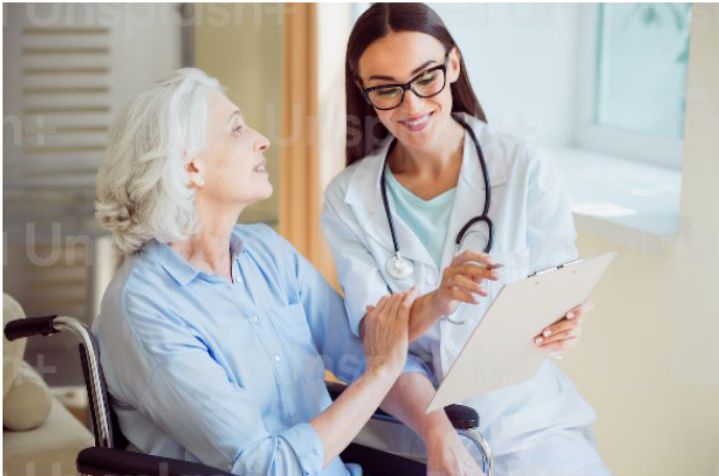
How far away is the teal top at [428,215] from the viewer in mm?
2051

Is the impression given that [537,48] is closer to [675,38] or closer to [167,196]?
[675,38]

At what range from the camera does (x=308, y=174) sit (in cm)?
359

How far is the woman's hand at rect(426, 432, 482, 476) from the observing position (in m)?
1.84

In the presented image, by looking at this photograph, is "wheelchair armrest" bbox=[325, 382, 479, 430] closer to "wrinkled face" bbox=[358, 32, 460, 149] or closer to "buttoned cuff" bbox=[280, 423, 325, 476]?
"buttoned cuff" bbox=[280, 423, 325, 476]

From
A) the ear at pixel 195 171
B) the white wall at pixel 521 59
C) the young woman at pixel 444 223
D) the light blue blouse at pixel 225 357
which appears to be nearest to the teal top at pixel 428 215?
the young woman at pixel 444 223

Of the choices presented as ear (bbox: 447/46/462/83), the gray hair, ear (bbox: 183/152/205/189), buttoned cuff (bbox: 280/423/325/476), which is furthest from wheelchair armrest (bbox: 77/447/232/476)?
ear (bbox: 447/46/462/83)

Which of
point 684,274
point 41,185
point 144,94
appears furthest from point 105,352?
point 41,185

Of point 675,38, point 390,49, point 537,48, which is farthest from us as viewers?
point 537,48

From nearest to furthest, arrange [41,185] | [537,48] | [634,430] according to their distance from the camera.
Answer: [634,430] → [537,48] → [41,185]

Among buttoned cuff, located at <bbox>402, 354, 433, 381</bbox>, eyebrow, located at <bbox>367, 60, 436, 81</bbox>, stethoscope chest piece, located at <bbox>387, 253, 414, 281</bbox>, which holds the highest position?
eyebrow, located at <bbox>367, 60, 436, 81</bbox>

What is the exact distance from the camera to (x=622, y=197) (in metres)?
2.79

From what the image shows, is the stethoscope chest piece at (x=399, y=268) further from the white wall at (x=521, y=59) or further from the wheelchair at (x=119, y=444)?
the white wall at (x=521, y=59)

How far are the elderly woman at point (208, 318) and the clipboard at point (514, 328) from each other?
14 centimetres

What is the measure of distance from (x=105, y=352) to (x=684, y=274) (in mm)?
1232
